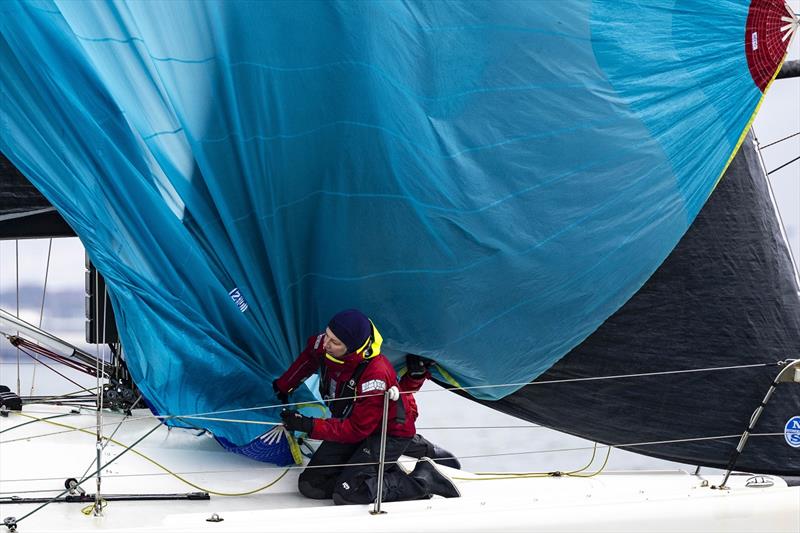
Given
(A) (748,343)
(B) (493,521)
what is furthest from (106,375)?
(A) (748,343)

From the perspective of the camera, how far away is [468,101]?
335cm

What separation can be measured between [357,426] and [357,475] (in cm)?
15

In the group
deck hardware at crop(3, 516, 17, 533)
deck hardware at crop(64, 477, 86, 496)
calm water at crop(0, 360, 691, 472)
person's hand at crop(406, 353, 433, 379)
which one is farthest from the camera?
calm water at crop(0, 360, 691, 472)

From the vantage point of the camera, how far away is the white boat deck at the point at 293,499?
278cm

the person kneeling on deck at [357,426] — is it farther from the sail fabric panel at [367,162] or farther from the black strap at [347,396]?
the sail fabric panel at [367,162]

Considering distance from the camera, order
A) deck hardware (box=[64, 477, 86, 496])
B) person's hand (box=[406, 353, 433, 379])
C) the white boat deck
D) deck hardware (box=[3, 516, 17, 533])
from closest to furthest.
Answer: deck hardware (box=[3, 516, 17, 533]) → the white boat deck → deck hardware (box=[64, 477, 86, 496]) → person's hand (box=[406, 353, 433, 379])

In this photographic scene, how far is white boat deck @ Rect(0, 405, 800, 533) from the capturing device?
2779 mm

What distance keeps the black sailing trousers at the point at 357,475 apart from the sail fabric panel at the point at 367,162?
297 mm

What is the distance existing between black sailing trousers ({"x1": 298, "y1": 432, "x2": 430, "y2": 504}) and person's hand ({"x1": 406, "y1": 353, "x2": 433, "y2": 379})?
19.9 inches

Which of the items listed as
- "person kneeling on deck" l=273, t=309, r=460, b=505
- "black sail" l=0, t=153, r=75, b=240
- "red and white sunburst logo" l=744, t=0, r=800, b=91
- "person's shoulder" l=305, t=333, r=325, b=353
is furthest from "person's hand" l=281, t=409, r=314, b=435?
"red and white sunburst logo" l=744, t=0, r=800, b=91

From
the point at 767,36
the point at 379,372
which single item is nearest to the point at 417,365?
the point at 379,372

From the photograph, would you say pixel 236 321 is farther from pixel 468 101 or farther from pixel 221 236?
pixel 468 101

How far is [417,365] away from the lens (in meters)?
3.59

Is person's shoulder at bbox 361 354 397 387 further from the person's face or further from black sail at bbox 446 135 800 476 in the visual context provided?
black sail at bbox 446 135 800 476
